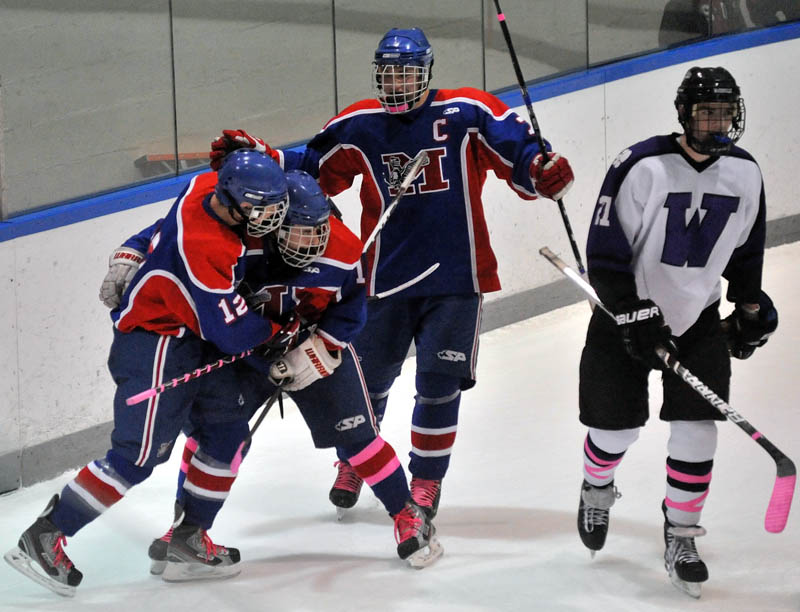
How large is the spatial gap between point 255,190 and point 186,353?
0.47m

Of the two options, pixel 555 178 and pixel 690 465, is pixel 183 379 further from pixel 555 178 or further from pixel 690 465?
pixel 690 465

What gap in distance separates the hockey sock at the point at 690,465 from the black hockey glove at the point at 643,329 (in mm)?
206

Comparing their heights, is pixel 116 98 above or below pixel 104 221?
above

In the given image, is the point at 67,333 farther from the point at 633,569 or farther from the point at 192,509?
the point at 633,569

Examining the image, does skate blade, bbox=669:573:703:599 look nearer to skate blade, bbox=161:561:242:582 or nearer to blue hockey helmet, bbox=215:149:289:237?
skate blade, bbox=161:561:242:582

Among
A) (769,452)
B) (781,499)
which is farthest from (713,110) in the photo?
(781,499)

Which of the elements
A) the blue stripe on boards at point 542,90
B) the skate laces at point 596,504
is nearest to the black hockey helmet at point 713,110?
the skate laces at point 596,504

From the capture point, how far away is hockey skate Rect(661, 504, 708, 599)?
305 cm

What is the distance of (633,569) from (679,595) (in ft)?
0.62

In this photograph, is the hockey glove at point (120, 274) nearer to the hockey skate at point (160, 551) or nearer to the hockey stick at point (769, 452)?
the hockey skate at point (160, 551)

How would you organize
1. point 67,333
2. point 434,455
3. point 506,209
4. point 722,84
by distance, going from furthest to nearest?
point 506,209
point 67,333
point 434,455
point 722,84

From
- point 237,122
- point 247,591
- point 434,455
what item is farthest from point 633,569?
point 237,122

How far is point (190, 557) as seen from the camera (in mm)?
3273

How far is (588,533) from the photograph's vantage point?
3256 mm
